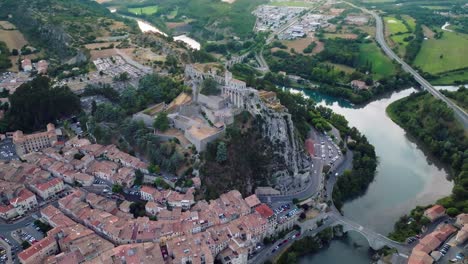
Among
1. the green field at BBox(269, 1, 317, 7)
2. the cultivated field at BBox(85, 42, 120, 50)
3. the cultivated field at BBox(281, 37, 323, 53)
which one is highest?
the cultivated field at BBox(85, 42, 120, 50)

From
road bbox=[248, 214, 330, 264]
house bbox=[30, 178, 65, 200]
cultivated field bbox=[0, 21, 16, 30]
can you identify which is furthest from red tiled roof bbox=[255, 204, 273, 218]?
cultivated field bbox=[0, 21, 16, 30]

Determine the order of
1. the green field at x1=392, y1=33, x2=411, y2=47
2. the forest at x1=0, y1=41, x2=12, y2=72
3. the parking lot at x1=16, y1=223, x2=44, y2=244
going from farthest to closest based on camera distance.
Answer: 1. the green field at x1=392, y1=33, x2=411, y2=47
2. the forest at x1=0, y1=41, x2=12, y2=72
3. the parking lot at x1=16, y1=223, x2=44, y2=244

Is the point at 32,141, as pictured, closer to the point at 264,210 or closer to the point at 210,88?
the point at 210,88

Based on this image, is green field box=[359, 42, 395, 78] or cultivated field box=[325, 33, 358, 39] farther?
cultivated field box=[325, 33, 358, 39]

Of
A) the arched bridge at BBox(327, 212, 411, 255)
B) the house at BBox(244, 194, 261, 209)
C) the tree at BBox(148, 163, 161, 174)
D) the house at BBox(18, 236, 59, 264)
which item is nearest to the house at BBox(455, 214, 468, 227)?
the arched bridge at BBox(327, 212, 411, 255)

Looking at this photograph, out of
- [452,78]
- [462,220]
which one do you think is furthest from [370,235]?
[452,78]

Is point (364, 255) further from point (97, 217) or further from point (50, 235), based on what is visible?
point (50, 235)

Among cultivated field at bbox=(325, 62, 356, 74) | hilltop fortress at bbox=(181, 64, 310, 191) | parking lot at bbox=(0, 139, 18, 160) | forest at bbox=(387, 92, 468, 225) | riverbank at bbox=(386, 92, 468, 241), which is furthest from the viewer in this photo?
cultivated field at bbox=(325, 62, 356, 74)

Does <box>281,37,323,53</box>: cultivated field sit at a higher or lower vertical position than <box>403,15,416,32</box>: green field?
lower

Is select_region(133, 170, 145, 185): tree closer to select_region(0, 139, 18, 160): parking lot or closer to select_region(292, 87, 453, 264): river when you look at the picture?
select_region(0, 139, 18, 160): parking lot
